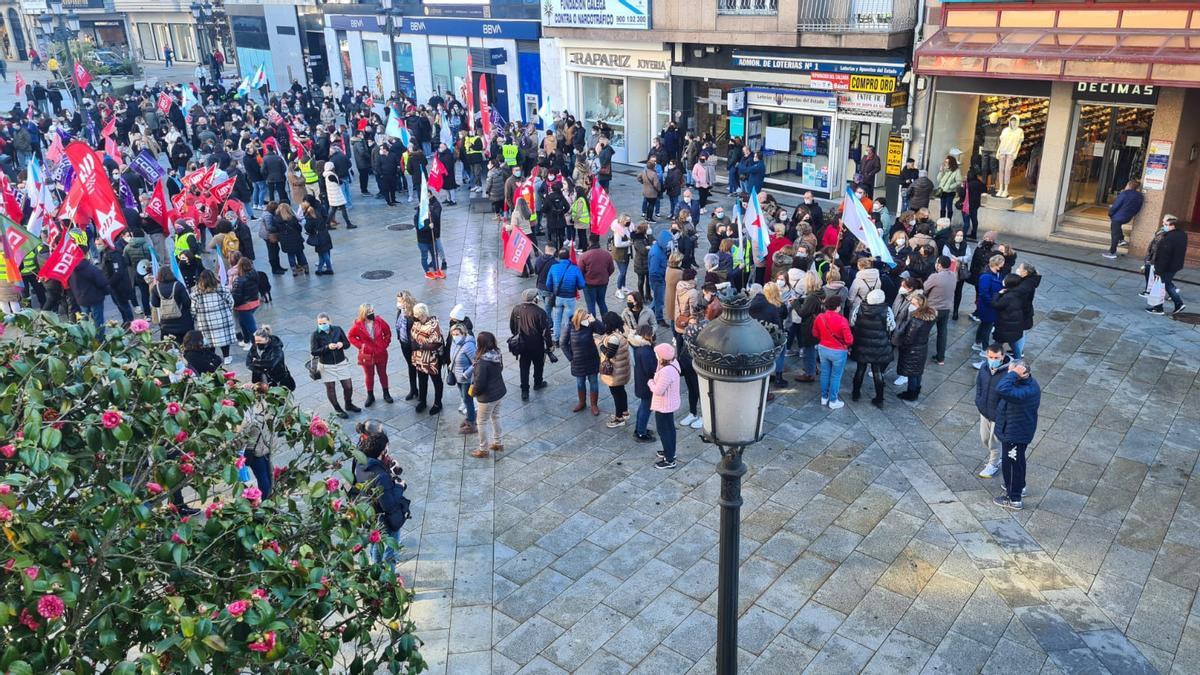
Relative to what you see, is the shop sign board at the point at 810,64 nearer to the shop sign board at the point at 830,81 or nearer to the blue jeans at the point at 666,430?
the shop sign board at the point at 830,81

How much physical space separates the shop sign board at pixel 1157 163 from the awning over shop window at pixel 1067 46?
1741mm

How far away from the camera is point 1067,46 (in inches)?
659

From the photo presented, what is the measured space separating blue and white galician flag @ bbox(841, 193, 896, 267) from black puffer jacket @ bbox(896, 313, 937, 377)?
1574 mm

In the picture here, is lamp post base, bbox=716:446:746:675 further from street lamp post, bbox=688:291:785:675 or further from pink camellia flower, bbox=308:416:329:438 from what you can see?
pink camellia flower, bbox=308:416:329:438

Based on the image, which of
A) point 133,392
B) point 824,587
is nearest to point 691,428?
point 824,587

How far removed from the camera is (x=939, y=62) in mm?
18469

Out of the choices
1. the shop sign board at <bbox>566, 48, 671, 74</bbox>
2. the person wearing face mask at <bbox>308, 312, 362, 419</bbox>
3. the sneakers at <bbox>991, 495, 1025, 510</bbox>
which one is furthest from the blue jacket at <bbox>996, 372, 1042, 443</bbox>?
the shop sign board at <bbox>566, 48, 671, 74</bbox>

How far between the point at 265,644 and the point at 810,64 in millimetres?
21010

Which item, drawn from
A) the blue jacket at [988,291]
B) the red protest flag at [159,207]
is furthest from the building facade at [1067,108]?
the red protest flag at [159,207]

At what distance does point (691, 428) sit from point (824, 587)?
137 inches

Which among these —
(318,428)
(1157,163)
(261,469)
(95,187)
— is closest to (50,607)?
(318,428)

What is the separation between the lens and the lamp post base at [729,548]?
5254mm

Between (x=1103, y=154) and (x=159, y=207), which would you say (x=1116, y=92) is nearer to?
(x=1103, y=154)

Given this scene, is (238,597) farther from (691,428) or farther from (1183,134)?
(1183,134)
